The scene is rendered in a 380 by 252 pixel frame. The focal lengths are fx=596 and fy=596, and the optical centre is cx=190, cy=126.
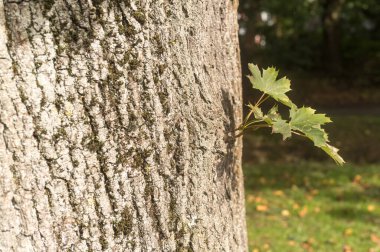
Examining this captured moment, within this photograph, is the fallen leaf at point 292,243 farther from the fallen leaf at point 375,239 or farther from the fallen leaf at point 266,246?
the fallen leaf at point 375,239

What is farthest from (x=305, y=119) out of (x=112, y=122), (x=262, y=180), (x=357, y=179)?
(x=357, y=179)

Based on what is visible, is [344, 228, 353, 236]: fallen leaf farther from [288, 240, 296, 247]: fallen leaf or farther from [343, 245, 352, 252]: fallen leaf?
[288, 240, 296, 247]: fallen leaf

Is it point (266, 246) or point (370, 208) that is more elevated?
point (370, 208)

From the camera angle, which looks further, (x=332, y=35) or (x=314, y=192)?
(x=332, y=35)

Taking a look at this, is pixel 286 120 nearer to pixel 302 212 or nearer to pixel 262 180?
pixel 302 212

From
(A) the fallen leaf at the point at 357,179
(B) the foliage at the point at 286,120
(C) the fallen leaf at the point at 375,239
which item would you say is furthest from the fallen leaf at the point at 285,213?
(B) the foliage at the point at 286,120

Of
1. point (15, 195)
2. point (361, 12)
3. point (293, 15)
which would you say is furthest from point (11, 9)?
point (361, 12)

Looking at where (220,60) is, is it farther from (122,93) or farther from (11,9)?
(11,9)
